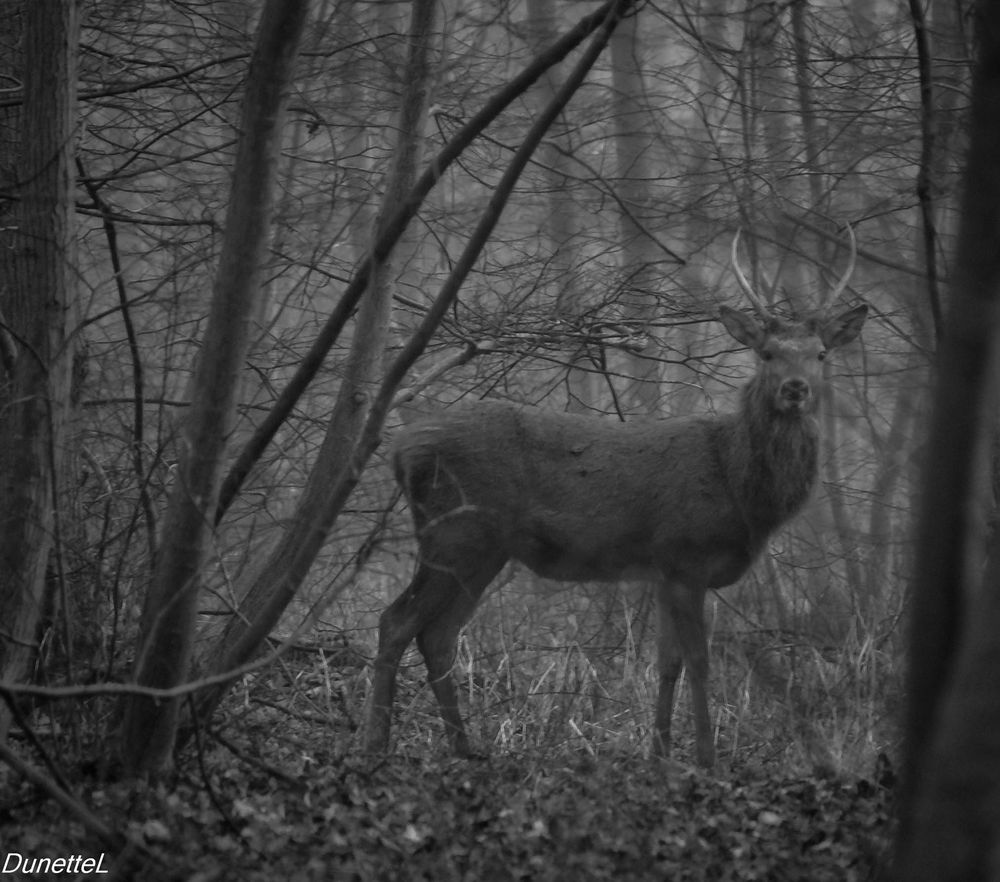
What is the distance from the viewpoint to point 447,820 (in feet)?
16.5

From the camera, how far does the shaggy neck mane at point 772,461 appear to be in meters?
8.23

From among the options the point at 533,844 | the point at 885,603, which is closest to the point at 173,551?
the point at 533,844

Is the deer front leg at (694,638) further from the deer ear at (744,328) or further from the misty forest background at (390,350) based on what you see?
the deer ear at (744,328)

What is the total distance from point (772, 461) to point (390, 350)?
9.10 ft

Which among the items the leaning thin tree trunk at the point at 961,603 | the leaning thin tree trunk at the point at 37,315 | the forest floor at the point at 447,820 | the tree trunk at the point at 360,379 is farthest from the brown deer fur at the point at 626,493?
the leaning thin tree trunk at the point at 961,603

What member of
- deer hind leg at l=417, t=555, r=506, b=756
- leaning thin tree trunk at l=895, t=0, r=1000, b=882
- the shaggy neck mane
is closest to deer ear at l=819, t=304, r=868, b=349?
the shaggy neck mane

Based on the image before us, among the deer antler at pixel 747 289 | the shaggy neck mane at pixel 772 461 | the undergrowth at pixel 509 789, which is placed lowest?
the undergrowth at pixel 509 789

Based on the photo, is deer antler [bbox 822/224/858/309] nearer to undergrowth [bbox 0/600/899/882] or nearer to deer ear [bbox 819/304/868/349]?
deer ear [bbox 819/304/868/349]

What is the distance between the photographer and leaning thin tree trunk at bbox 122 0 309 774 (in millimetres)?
4801

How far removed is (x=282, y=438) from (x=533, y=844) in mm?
5214

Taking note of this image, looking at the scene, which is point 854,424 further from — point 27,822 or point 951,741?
point 951,741

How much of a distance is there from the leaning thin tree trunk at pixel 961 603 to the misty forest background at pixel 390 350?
1.80m

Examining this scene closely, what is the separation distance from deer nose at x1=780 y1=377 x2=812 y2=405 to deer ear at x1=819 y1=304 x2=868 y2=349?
16.5 inches

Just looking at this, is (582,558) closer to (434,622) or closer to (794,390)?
(434,622)
